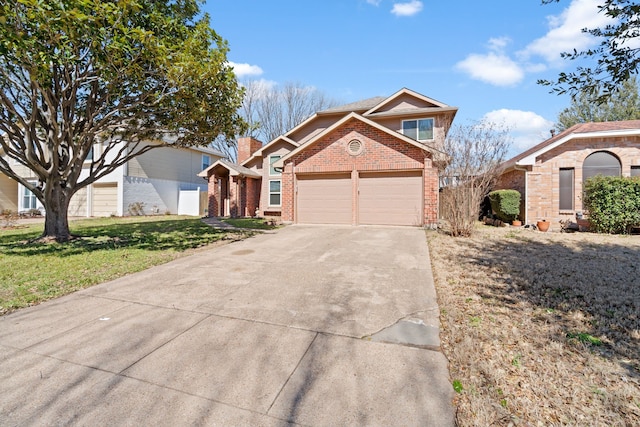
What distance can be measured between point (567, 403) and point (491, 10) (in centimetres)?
952

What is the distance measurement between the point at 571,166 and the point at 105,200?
25.9m

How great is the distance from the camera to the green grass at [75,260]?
186 inches

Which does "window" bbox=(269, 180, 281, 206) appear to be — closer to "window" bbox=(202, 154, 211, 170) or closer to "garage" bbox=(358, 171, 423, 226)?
"garage" bbox=(358, 171, 423, 226)


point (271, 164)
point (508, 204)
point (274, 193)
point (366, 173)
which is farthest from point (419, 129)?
point (274, 193)

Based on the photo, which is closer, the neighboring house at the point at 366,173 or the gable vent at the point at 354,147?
the neighboring house at the point at 366,173

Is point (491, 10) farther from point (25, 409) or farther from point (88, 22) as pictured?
point (25, 409)

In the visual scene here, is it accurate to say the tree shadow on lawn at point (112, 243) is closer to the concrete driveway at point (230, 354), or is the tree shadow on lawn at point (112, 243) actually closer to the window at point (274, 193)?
the concrete driveway at point (230, 354)

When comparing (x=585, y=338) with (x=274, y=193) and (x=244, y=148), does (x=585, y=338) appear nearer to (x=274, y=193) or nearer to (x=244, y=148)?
(x=274, y=193)

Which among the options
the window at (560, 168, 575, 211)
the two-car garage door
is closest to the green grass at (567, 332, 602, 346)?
the two-car garage door

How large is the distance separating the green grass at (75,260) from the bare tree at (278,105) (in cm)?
2645

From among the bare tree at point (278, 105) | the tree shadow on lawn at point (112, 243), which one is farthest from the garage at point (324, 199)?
the bare tree at point (278, 105)

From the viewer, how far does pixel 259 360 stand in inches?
109

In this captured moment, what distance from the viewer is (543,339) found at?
3084mm

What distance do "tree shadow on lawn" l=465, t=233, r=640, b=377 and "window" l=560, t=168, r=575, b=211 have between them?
183 inches
